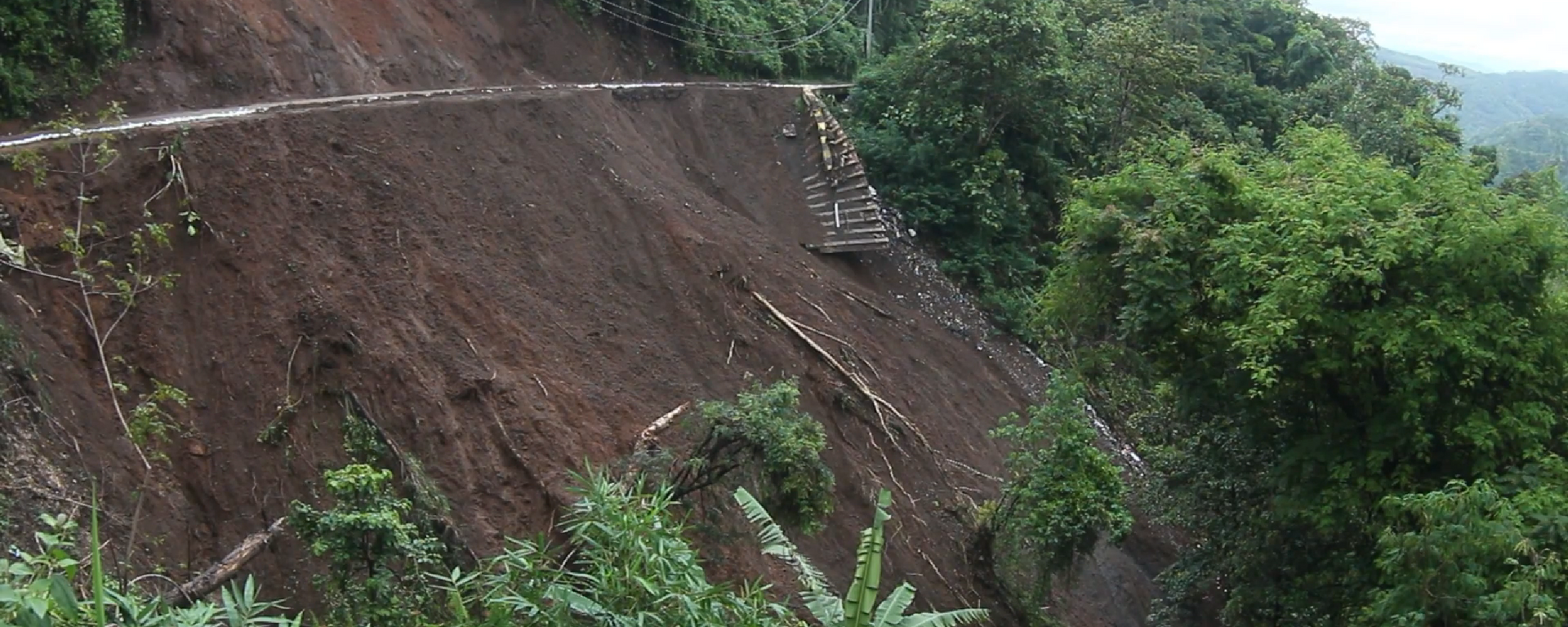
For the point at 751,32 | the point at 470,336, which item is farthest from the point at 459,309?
the point at 751,32

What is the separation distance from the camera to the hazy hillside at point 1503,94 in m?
132

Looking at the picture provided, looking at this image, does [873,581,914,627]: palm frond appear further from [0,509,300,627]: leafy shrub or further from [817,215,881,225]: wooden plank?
[817,215,881,225]: wooden plank

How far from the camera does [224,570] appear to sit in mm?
8594

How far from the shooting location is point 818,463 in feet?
34.4

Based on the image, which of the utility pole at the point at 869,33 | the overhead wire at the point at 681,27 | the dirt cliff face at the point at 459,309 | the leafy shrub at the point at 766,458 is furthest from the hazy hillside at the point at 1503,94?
the leafy shrub at the point at 766,458

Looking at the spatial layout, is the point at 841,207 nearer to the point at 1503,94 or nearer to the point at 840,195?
the point at 840,195

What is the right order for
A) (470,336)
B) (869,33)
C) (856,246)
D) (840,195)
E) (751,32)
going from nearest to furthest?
(470,336) → (856,246) → (840,195) → (751,32) → (869,33)

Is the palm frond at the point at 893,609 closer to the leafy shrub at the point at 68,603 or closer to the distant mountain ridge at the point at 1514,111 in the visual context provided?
the leafy shrub at the point at 68,603

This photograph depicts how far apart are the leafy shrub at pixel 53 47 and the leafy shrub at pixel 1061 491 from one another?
10.0 m

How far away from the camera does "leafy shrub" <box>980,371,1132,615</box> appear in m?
12.2

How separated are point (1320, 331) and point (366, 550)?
7.70 metres

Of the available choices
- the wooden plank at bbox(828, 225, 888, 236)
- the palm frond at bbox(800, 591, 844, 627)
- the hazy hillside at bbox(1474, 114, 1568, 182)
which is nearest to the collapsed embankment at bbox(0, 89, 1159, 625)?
the wooden plank at bbox(828, 225, 888, 236)

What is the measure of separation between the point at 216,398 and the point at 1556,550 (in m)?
10.1

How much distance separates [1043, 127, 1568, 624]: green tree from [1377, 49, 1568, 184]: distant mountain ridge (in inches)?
1150
